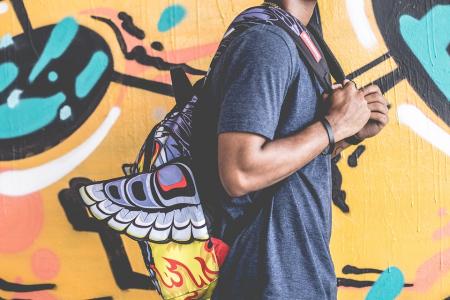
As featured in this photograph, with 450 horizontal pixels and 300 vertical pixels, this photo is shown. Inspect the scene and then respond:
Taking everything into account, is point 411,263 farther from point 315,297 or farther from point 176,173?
point 176,173

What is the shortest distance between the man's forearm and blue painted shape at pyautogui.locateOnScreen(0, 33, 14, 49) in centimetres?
141

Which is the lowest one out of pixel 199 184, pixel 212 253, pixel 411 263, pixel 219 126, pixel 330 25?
pixel 411 263

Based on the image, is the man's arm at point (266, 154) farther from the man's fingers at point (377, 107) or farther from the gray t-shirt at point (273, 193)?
the man's fingers at point (377, 107)

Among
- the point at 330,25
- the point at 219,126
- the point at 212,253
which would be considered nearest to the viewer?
the point at 219,126

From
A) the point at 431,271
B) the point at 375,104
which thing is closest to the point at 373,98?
the point at 375,104

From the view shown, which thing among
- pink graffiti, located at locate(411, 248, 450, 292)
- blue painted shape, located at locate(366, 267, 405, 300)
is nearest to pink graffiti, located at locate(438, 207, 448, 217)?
pink graffiti, located at locate(411, 248, 450, 292)

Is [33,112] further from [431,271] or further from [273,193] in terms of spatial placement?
[431,271]

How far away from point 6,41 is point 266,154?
4.89 ft

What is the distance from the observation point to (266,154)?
1.11m

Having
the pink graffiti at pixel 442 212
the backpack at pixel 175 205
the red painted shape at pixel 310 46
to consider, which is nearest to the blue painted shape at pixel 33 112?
the backpack at pixel 175 205

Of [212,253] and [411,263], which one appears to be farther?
[411,263]

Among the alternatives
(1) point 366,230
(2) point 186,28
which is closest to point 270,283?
(1) point 366,230

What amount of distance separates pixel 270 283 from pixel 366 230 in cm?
110

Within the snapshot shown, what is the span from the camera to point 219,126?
Answer: 3.63ft
